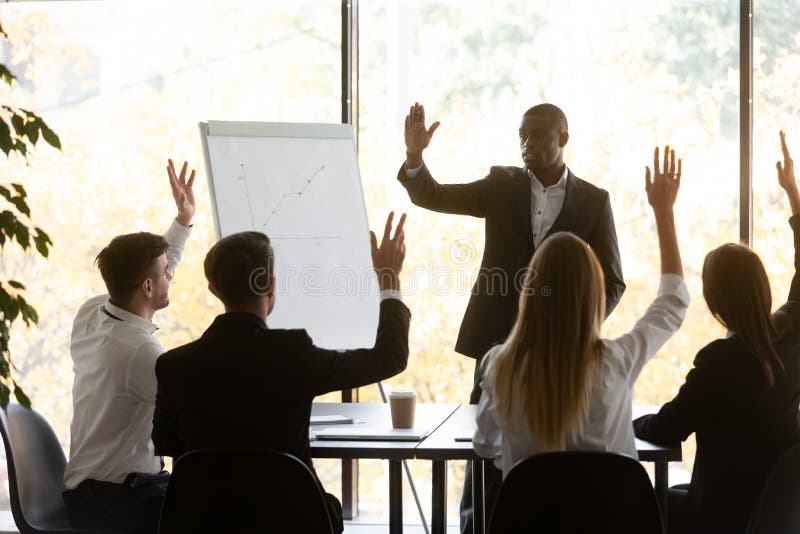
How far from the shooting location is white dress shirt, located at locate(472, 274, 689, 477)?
187cm

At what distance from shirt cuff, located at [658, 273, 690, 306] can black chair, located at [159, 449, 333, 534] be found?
0.94 metres

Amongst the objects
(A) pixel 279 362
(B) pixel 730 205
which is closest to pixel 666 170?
(A) pixel 279 362

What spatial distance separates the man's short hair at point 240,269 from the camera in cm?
191

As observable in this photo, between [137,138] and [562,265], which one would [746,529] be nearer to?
[562,265]

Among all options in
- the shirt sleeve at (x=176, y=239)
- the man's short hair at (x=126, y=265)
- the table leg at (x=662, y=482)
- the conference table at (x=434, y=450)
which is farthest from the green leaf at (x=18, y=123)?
the table leg at (x=662, y=482)

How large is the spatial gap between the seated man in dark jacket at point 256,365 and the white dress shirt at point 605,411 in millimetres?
227

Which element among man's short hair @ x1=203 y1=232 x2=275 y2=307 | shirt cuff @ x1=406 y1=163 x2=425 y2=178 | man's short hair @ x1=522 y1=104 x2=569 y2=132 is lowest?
man's short hair @ x1=203 y1=232 x2=275 y2=307

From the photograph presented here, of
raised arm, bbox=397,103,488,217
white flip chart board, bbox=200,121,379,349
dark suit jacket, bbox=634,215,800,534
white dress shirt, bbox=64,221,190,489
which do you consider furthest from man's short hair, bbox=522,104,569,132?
white dress shirt, bbox=64,221,190,489

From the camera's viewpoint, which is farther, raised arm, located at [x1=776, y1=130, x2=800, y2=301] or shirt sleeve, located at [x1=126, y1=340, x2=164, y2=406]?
raised arm, located at [x1=776, y1=130, x2=800, y2=301]

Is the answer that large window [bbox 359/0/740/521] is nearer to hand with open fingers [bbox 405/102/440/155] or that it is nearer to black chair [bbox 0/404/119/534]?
hand with open fingers [bbox 405/102/440/155]

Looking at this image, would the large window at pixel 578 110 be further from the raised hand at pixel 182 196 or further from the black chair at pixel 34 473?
the black chair at pixel 34 473

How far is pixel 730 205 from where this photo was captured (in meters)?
3.82

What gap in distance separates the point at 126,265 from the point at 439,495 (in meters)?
1.02

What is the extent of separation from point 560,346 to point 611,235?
147cm
